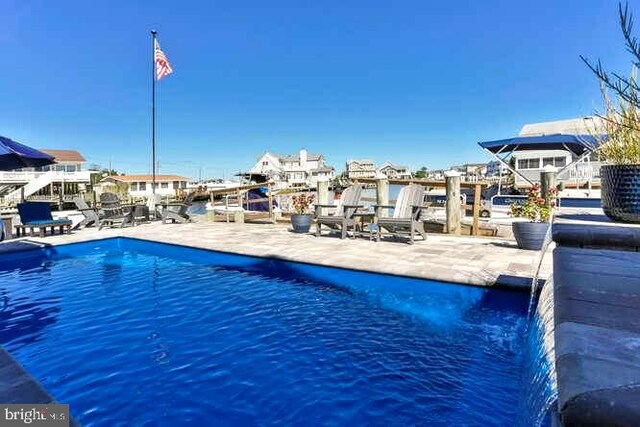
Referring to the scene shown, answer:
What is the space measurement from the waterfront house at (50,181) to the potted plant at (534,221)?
98.3ft

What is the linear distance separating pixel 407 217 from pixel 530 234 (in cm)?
221

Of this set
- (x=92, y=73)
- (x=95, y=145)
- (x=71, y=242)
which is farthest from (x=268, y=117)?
(x=71, y=242)

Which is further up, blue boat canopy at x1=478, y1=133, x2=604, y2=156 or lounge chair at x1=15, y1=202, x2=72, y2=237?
blue boat canopy at x1=478, y1=133, x2=604, y2=156

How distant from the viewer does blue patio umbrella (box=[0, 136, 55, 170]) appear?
6383mm

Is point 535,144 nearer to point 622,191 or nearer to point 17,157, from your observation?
point 622,191

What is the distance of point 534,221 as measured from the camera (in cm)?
583

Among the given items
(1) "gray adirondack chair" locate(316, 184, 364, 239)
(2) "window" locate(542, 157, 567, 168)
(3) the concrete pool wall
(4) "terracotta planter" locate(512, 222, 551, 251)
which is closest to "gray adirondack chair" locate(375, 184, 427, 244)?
(1) "gray adirondack chair" locate(316, 184, 364, 239)

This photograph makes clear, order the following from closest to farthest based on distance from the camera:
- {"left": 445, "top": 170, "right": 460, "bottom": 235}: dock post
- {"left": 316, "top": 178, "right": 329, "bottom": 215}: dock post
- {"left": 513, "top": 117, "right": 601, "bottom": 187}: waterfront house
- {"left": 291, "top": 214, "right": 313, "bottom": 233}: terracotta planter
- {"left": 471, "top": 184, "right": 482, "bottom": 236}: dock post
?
{"left": 471, "top": 184, "right": 482, "bottom": 236}: dock post, {"left": 445, "top": 170, "right": 460, "bottom": 235}: dock post, {"left": 291, "top": 214, "right": 313, "bottom": 233}: terracotta planter, {"left": 316, "top": 178, "right": 329, "bottom": 215}: dock post, {"left": 513, "top": 117, "right": 601, "bottom": 187}: waterfront house

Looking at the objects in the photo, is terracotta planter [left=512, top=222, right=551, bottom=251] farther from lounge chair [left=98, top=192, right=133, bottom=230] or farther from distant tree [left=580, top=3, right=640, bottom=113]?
lounge chair [left=98, top=192, right=133, bottom=230]

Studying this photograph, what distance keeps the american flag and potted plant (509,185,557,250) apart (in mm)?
12355

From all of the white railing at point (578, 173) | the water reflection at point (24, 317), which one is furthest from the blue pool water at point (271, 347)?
the white railing at point (578, 173)

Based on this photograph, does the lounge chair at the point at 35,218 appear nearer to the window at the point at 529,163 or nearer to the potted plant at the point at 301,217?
the potted plant at the point at 301,217

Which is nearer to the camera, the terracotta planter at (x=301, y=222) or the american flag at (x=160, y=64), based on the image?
the terracotta planter at (x=301, y=222)

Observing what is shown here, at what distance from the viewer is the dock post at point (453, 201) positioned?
23.6ft
